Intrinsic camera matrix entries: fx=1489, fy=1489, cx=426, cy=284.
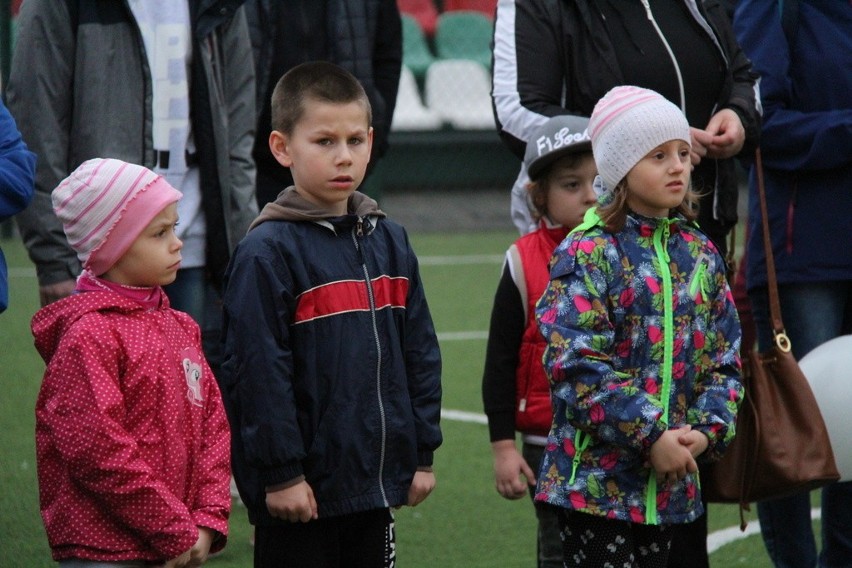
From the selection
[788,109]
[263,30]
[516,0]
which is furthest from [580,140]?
[263,30]

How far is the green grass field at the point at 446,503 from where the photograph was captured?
210 inches

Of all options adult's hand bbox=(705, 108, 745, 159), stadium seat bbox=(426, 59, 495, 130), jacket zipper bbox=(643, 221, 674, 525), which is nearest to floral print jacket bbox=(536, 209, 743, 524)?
jacket zipper bbox=(643, 221, 674, 525)

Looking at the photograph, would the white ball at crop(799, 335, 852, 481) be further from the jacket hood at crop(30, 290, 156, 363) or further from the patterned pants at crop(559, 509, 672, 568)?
the jacket hood at crop(30, 290, 156, 363)

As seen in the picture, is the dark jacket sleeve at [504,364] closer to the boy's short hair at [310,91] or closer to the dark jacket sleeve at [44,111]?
the boy's short hair at [310,91]

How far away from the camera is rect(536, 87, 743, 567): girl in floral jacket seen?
363 centimetres

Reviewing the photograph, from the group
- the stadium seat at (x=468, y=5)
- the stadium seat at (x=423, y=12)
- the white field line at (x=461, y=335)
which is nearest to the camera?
the white field line at (x=461, y=335)

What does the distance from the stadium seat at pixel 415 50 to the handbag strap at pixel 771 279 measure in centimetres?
1221

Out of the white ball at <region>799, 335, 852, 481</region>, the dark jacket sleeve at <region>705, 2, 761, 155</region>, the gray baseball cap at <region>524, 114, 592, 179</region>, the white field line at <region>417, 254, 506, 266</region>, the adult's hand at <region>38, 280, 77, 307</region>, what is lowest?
the white field line at <region>417, 254, 506, 266</region>

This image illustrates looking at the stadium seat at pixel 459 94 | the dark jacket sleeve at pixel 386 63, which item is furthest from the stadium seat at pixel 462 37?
the dark jacket sleeve at pixel 386 63

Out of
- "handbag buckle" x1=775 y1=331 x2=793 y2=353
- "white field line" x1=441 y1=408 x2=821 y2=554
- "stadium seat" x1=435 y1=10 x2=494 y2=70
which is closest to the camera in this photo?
"handbag buckle" x1=775 y1=331 x2=793 y2=353

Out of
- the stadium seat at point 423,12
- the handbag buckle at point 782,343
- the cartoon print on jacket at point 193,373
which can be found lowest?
the stadium seat at point 423,12

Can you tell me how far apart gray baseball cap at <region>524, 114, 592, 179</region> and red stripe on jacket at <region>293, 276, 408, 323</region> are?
2.47ft

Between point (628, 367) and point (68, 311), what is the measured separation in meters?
1.37

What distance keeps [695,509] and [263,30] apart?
249cm
